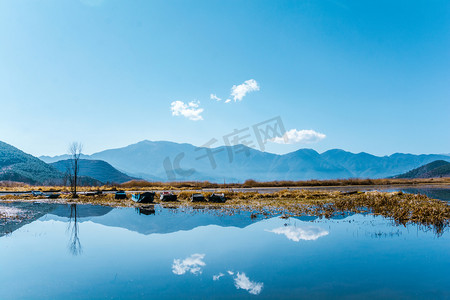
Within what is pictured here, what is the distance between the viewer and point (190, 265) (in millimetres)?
11602

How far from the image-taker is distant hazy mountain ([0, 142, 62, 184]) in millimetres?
134250

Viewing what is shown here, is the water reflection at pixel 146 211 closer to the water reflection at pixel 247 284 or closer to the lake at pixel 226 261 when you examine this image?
the lake at pixel 226 261

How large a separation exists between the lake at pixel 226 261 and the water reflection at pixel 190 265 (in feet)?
0.13

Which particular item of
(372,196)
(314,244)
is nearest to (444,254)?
(314,244)

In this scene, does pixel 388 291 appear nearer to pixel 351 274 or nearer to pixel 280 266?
pixel 351 274

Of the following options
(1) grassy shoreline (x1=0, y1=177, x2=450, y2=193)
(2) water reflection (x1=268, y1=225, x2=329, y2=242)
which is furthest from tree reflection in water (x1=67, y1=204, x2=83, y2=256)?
(1) grassy shoreline (x1=0, y1=177, x2=450, y2=193)

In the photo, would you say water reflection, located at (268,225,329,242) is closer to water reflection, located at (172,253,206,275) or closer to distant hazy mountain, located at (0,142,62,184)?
water reflection, located at (172,253,206,275)

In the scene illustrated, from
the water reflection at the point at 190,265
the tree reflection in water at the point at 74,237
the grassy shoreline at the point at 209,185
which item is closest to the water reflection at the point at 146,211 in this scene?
the tree reflection in water at the point at 74,237

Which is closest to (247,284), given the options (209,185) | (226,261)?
(226,261)

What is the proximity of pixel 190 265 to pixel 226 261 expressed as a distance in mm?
1580

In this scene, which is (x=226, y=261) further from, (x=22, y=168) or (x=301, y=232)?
(x=22, y=168)

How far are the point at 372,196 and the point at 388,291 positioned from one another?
2834 centimetres

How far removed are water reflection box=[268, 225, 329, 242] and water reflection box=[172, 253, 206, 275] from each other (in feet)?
19.6

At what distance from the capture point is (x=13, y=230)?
19.4 metres
